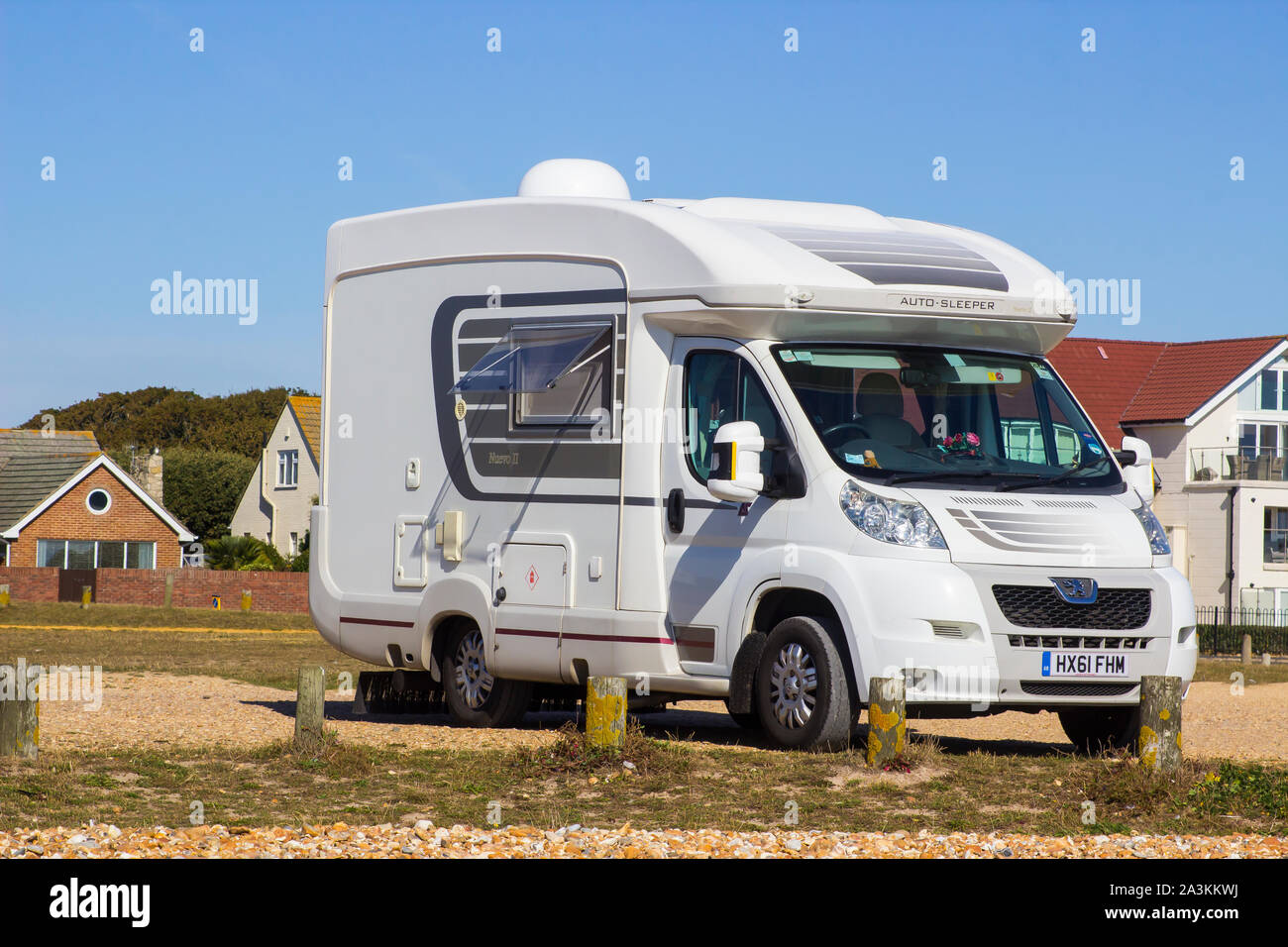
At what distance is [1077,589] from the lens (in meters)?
10.6

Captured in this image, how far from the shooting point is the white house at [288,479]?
210 ft

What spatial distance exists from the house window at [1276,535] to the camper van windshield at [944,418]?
42429 mm

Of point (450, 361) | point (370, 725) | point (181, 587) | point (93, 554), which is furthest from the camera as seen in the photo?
point (93, 554)

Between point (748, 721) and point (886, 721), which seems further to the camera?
point (748, 721)

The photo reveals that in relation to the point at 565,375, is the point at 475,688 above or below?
below

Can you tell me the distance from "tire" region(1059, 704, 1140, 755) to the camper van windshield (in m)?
1.69

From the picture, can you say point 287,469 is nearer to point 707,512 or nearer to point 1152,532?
point 707,512

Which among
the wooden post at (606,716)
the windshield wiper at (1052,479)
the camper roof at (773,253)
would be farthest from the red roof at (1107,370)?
the wooden post at (606,716)

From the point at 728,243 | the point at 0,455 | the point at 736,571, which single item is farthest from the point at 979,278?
the point at 0,455

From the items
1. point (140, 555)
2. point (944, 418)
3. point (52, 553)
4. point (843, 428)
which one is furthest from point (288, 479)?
point (843, 428)

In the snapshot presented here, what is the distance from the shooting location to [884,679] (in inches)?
395

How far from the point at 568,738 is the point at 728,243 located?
11.4 feet

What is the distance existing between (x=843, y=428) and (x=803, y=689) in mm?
1709

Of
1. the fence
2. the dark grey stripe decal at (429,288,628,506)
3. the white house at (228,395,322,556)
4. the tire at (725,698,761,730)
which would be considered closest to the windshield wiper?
the tire at (725,698,761,730)
